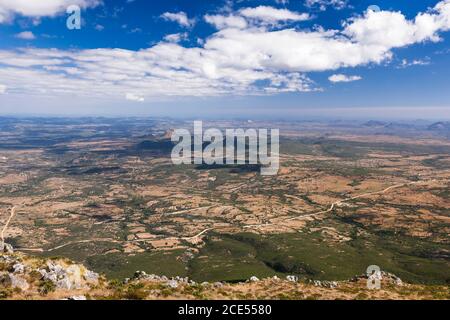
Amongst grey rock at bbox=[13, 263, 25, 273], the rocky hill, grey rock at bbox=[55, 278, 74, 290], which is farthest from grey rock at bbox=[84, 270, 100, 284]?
grey rock at bbox=[13, 263, 25, 273]

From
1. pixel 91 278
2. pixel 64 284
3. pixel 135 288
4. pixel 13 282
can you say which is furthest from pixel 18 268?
pixel 135 288

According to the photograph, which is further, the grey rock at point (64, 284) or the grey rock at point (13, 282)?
the grey rock at point (64, 284)


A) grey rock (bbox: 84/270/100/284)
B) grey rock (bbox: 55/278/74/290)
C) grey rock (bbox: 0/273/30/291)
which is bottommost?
grey rock (bbox: 84/270/100/284)

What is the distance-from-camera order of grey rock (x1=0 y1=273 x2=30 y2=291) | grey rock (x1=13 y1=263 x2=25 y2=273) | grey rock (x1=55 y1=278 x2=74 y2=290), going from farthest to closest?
grey rock (x1=13 y1=263 x2=25 y2=273) < grey rock (x1=55 y1=278 x2=74 y2=290) < grey rock (x1=0 y1=273 x2=30 y2=291)

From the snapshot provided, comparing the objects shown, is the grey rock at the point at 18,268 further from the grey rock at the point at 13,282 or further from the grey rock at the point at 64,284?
the grey rock at the point at 64,284

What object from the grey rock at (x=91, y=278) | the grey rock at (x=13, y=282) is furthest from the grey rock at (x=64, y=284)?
the grey rock at (x=91, y=278)

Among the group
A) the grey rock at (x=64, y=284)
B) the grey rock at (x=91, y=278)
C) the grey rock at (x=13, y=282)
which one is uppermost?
the grey rock at (x=13, y=282)

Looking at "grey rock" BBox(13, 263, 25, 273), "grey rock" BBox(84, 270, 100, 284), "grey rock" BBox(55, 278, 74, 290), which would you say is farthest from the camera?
"grey rock" BBox(84, 270, 100, 284)

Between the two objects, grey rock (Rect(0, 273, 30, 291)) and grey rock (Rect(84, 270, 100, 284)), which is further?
grey rock (Rect(84, 270, 100, 284))

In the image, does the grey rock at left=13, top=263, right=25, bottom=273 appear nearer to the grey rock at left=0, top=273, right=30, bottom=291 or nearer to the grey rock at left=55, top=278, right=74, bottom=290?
the grey rock at left=0, top=273, right=30, bottom=291

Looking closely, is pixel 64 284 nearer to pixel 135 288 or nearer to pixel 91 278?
pixel 91 278
